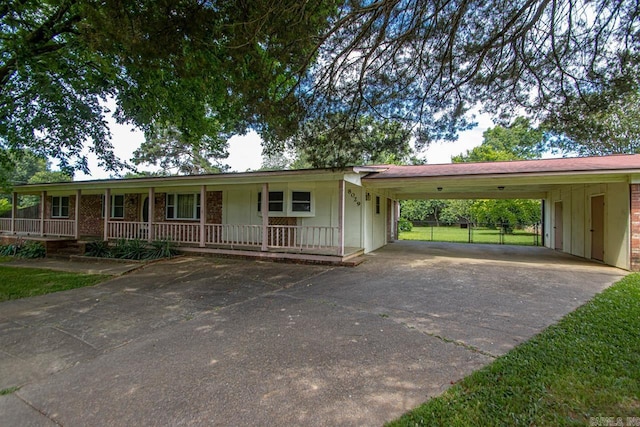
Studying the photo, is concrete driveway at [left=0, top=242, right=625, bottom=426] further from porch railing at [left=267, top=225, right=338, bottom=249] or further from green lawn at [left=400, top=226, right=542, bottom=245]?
green lawn at [left=400, top=226, right=542, bottom=245]

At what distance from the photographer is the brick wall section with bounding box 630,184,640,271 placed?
25.5 ft

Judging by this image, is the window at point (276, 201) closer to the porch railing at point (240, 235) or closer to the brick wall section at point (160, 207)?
the porch railing at point (240, 235)

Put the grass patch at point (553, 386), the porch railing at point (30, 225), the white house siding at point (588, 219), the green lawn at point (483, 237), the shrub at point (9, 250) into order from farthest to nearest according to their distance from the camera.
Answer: the green lawn at point (483, 237), the porch railing at point (30, 225), the shrub at point (9, 250), the white house siding at point (588, 219), the grass patch at point (553, 386)

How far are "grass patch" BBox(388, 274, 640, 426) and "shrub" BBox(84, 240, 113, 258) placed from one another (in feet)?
38.0

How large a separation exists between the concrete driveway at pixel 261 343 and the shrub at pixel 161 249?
2946 mm

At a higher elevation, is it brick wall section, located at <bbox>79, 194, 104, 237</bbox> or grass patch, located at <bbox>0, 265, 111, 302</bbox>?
brick wall section, located at <bbox>79, 194, 104, 237</bbox>

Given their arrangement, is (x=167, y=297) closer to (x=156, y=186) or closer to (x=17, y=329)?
(x=17, y=329)

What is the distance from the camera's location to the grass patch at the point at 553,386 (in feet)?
7.29

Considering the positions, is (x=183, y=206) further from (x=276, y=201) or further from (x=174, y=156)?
(x=174, y=156)

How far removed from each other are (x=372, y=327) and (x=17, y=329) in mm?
5035

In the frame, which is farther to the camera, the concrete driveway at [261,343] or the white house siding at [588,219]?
the white house siding at [588,219]

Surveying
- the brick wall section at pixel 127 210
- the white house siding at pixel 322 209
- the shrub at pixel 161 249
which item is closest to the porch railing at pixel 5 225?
the brick wall section at pixel 127 210

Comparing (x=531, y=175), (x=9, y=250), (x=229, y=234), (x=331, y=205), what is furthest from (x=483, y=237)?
(x=9, y=250)

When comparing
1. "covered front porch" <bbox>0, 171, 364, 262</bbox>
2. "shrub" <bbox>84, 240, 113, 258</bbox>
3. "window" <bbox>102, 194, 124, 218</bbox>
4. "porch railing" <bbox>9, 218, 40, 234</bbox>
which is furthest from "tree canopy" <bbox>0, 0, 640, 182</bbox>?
"porch railing" <bbox>9, 218, 40, 234</bbox>
